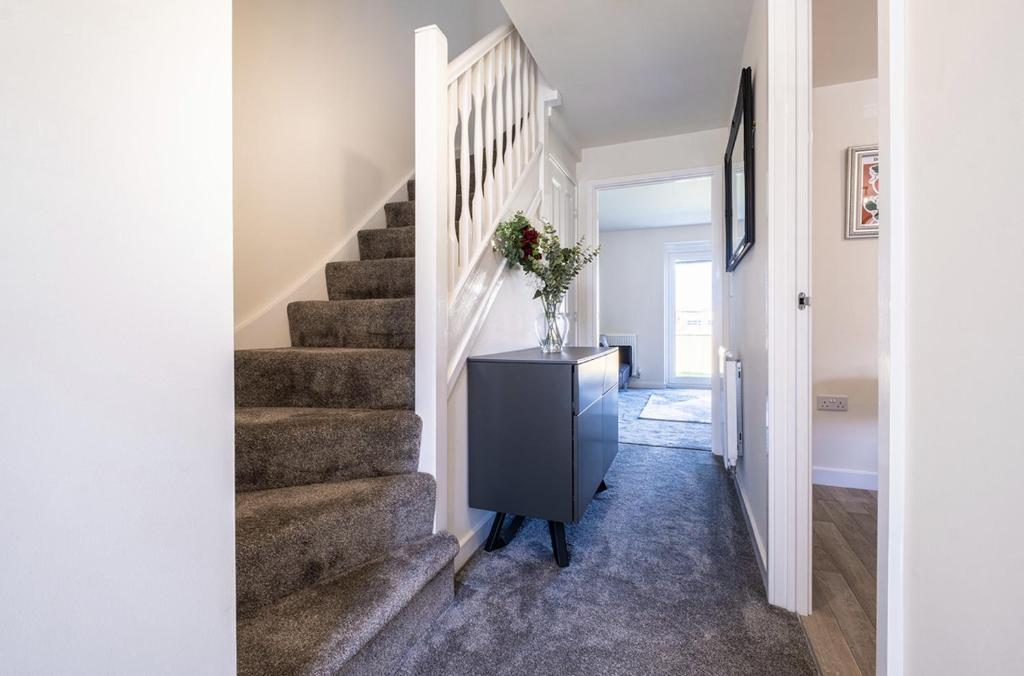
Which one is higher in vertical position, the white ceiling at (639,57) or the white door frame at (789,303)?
the white ceiling at (639,57)

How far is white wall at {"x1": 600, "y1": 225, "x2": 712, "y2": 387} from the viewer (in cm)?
677

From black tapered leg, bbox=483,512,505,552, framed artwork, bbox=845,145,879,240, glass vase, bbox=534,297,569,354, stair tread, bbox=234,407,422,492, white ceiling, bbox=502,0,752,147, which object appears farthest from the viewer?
framed artwork, bbox=845,145,879,240

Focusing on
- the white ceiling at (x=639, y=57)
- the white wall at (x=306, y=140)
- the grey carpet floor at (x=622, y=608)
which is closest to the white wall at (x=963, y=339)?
the grey carpet floor at (x=622, y=608)

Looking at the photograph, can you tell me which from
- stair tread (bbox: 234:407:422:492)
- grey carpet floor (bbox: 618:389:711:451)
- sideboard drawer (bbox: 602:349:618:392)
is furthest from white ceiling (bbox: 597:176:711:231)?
stair tread (bbox: 234:407:422:492)

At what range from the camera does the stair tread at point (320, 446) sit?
1312mm

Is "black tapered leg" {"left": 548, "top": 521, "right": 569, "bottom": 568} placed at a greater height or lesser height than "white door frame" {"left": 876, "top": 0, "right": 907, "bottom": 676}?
lesser

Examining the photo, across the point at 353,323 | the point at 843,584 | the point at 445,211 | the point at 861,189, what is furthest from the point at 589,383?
the point at 861,189

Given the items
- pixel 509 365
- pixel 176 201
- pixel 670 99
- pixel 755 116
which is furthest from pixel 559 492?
pixel 670 99

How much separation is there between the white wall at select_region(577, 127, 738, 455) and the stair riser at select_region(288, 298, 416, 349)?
6.46ft

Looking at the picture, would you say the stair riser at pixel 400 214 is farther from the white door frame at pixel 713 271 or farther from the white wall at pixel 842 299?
the white wall at pixel 842 299

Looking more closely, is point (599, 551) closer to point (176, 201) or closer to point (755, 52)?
point (176, 201)

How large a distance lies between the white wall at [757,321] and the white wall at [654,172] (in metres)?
0.89

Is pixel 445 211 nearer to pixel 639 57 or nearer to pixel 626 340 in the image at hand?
pixel 639 57

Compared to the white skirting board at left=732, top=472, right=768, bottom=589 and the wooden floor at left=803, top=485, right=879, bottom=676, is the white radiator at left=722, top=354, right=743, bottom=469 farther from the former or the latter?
the wooden floor at left=803, top=485, right=879, bottom=676
